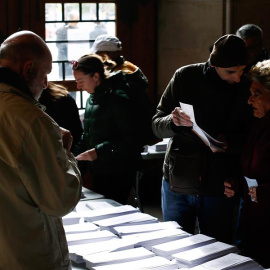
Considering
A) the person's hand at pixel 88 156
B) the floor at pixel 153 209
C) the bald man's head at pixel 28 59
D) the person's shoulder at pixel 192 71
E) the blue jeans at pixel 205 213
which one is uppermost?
the bald man's head at pixel 28 59

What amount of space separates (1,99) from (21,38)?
24 centimetres

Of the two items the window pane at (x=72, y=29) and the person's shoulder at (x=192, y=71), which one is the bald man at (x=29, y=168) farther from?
the window pane at (x=72, y=29)

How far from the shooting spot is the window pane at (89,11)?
279 inches

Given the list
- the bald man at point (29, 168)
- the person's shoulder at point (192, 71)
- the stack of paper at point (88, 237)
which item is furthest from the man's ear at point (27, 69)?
the person's shoulder at point (192, 71)

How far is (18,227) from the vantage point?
2.35 meters

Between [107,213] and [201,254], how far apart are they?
32.1 inches

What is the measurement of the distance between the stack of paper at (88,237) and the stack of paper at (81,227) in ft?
0.18

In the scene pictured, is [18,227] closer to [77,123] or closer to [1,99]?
[1,99]

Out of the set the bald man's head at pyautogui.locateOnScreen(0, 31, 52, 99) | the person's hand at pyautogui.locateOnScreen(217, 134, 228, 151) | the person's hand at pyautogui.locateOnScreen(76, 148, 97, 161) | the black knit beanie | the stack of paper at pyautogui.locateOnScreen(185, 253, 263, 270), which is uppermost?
the bald man's head at pyautogui.locateOnScreen(0, 31, 52, 99)

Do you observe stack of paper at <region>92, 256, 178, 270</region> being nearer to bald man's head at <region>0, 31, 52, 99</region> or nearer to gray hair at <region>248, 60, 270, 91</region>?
bald man's head at <region>0, 31, 52, 99</region>

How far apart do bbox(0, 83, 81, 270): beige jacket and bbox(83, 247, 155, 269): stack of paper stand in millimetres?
513

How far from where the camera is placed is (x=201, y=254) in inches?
117

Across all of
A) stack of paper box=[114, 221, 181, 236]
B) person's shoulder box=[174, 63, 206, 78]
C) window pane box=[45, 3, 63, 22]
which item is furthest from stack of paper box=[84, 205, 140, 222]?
window pane box=[45, 3, 63, 22]

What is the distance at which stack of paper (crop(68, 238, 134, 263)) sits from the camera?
3.01 metres
